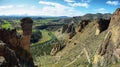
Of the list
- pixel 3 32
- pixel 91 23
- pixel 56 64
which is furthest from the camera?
pixel 91 23

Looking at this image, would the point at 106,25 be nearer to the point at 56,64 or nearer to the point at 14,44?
the point at 56,64

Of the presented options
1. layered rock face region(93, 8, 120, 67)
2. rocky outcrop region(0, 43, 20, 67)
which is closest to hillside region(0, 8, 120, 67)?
layered rock face region(93, 8, 120, 67)

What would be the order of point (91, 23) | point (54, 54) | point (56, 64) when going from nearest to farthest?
point (56, 64) < point (54, 54) < point (91, 23)

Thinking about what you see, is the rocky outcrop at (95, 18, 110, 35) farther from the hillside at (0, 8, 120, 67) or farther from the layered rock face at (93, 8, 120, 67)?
the layered rock face at (93, 8, 120, 67)

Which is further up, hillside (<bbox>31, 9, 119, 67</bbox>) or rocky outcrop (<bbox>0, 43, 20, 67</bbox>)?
rocky outcrop (<bbox>0, 43, 20, 67</bbox>)

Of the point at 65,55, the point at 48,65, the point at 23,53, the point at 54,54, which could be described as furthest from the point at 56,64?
the point at 23,53

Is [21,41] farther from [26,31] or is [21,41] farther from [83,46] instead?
[83,46]

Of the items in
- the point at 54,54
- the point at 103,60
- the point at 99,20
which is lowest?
→ the point at 54,54

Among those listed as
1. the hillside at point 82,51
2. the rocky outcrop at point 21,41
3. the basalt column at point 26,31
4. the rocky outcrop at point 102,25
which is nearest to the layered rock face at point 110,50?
the hillside at point 82,51
